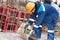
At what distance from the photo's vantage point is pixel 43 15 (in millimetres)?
7781

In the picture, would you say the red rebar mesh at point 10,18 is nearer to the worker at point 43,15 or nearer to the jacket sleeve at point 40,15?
the worker at point 43,15

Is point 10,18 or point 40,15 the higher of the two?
point 40,15

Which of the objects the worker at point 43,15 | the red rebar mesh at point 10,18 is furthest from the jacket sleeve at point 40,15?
the red rebar mesh at point 10,18

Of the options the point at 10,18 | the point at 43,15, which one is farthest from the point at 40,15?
the point at 10,18

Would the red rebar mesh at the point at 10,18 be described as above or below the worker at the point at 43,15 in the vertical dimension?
below

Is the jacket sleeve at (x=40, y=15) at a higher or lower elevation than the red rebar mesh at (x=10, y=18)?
higher

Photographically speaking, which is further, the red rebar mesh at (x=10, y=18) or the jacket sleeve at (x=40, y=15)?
the red rebar mesh at (x=10, y=18)

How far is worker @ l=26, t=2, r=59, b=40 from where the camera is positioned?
7792mm

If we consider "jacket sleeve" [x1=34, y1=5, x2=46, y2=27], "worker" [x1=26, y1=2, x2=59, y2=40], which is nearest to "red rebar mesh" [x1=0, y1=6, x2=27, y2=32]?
"worker" [x1=26, y1=2, x2=59, y2=40]

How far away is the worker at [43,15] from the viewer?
7792 mm

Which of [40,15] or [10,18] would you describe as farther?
[10,18]

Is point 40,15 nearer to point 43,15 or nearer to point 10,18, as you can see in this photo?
point 43,15

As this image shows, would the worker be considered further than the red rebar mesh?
No

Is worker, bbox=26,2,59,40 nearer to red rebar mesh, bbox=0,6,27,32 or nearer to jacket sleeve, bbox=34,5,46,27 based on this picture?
jacket sleeve, bbox=34,5,46,27
